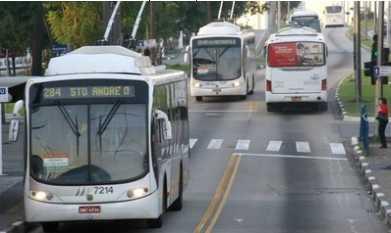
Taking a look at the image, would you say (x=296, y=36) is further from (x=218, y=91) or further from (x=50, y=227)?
(x=50, y=227)

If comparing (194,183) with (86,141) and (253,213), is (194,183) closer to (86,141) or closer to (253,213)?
(253,213)

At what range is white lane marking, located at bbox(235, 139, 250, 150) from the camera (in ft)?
123

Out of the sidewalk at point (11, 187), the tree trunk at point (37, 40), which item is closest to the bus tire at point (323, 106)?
the sidewalk at point (11, 187)

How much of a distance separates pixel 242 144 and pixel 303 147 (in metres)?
2.30

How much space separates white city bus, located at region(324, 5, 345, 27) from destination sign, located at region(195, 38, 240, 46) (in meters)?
79.0

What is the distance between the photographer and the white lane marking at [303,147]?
1444 inches

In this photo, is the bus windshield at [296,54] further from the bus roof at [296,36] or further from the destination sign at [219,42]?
the destination sign at [219,42]

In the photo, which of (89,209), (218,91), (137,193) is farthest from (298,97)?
(89,209)

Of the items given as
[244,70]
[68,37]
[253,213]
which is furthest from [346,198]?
[68,37]

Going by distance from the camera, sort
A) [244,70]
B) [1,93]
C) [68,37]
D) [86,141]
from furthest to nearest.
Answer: [68,37], [244,70], [1,93], [86,141]

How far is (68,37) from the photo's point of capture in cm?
6016

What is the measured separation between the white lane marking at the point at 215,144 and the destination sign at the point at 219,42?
1376 centimetres

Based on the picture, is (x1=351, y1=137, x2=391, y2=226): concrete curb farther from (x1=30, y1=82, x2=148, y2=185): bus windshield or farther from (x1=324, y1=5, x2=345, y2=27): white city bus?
(x1=324, y1=5, x2=345, y2=27): white city bus

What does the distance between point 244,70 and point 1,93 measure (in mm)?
33004
